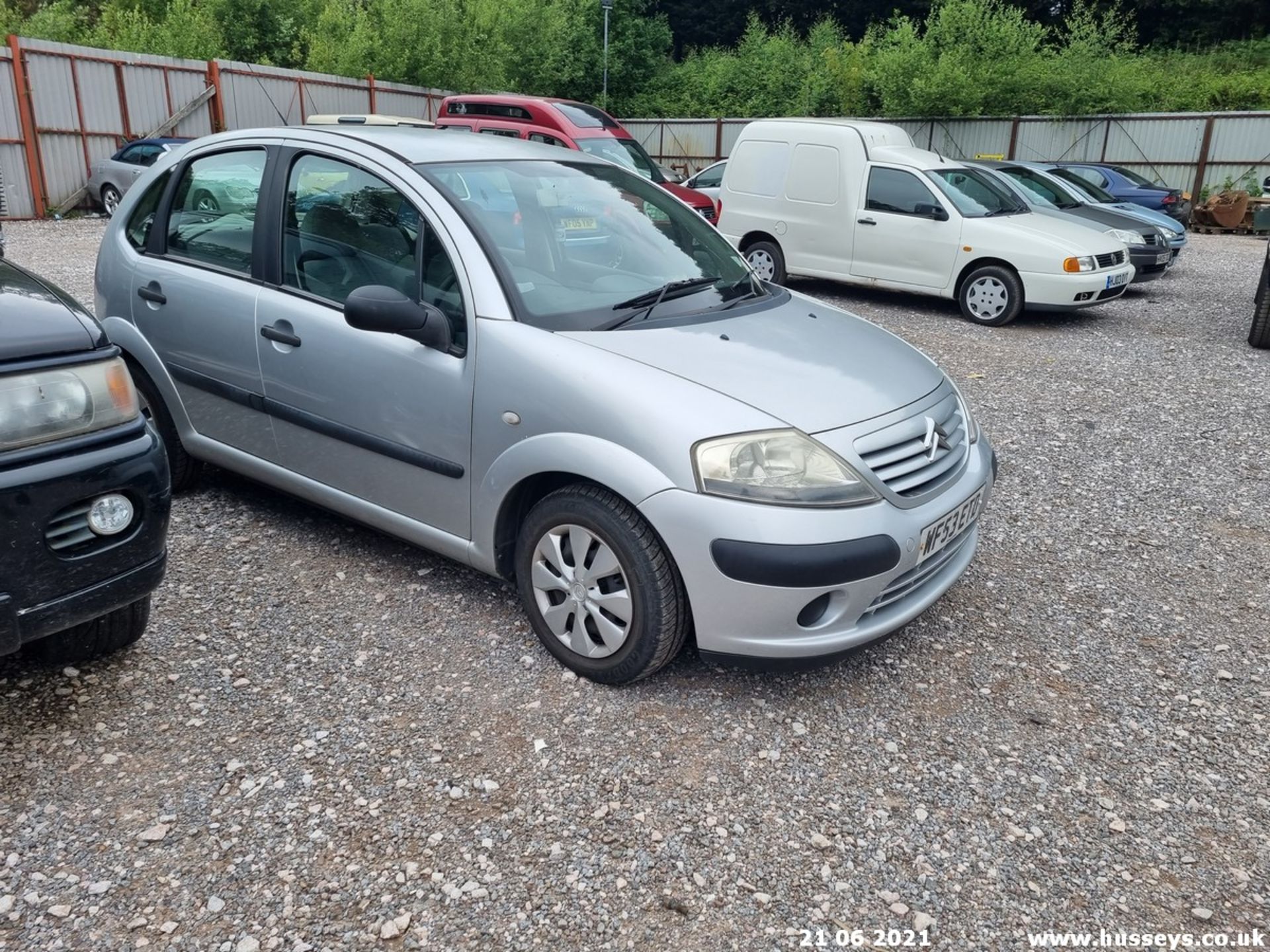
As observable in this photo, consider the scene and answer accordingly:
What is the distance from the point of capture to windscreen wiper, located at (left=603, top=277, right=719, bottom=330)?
3379mm

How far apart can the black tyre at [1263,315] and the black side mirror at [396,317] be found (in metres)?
8.25

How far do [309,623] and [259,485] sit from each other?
1472 mm

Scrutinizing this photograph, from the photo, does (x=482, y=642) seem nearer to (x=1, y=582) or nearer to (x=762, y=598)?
(x=762, y=598)

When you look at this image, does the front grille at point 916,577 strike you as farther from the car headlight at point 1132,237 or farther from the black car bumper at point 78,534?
the car headlight at point 1132,237

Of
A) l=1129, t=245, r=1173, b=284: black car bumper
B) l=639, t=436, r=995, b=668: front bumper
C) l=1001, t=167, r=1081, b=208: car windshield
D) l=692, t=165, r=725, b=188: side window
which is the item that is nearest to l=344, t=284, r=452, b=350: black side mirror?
l=639, t=436, r=995, b=668: front bumper

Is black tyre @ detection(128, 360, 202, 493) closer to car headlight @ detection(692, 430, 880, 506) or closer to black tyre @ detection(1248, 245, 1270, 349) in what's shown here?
car headlight @ detection(692, 430, 880, 506)

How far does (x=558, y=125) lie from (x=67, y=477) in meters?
12.1

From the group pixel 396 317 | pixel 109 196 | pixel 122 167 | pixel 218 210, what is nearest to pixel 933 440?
pixel 396 317

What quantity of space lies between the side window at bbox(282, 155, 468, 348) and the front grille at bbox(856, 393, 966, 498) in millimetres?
→ 1398

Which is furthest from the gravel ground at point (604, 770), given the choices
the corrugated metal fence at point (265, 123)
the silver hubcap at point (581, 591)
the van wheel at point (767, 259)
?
the corrugated metal fence at point (265, 123)

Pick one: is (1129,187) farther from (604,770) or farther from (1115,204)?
(604,770)

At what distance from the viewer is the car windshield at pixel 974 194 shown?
9.88 metres

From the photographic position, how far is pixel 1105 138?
2328cm

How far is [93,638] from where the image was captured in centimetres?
314
